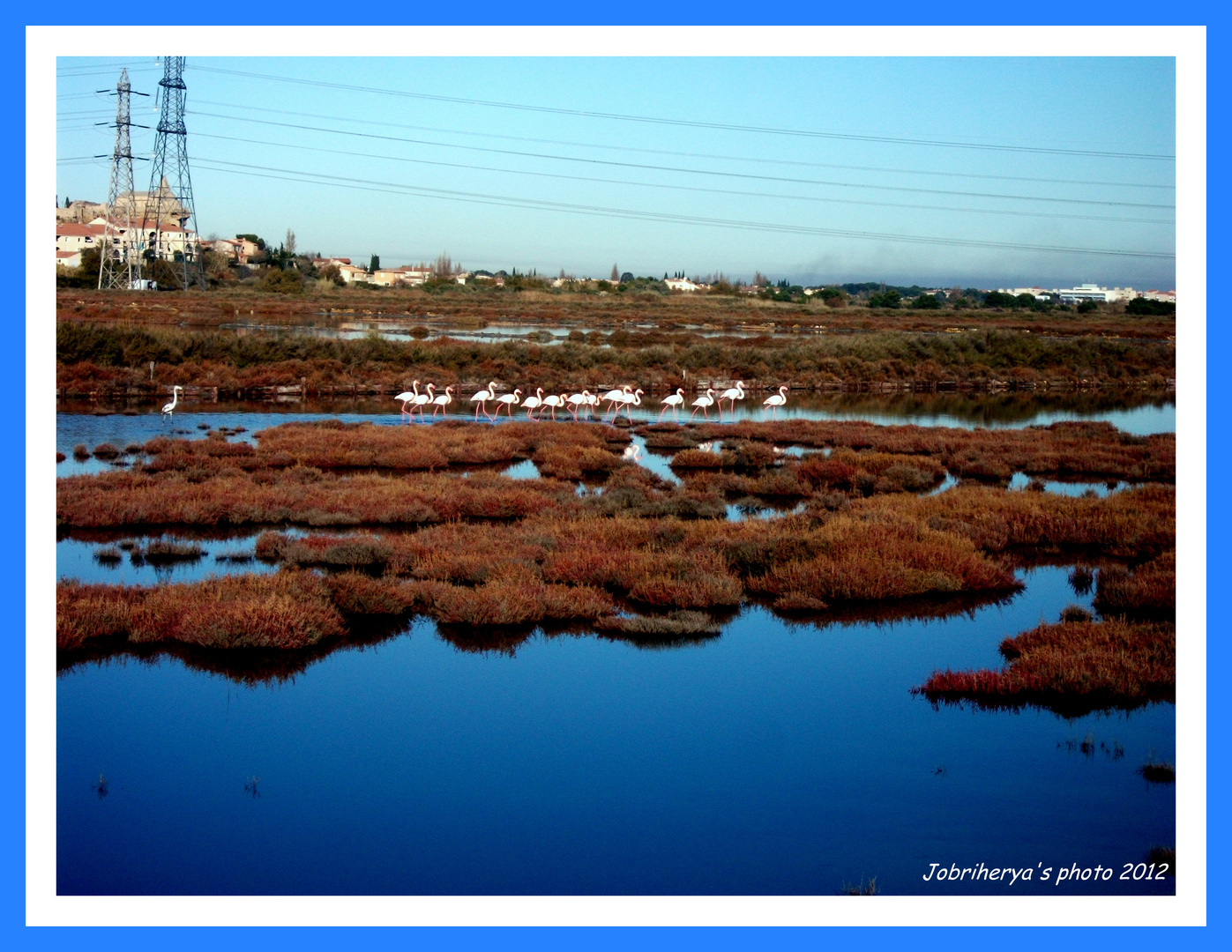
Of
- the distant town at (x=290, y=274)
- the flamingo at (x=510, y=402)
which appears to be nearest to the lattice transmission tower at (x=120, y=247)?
the distant town at (x=290, y=274)

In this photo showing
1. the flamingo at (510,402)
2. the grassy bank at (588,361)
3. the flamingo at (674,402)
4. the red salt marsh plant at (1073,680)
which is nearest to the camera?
the red salt marsh plant at (1073,680)

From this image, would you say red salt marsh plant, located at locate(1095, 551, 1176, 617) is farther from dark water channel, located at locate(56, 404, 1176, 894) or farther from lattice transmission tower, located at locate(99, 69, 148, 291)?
lattice transmission tower, located at locate(99, 69, 148, 291)

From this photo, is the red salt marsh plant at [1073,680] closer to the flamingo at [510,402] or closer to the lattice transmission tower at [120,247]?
the flamingo at [510,402]

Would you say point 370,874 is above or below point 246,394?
below

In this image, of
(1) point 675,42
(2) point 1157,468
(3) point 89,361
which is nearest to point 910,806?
(1) point 675,42

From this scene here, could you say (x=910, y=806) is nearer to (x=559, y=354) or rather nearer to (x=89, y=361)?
(x=89, y=361)

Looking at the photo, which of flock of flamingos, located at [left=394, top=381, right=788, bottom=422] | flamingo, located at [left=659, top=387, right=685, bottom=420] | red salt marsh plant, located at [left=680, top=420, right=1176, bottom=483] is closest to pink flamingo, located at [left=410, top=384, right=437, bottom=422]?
flock of flamingos, located at [left=394, top=381, right=788, bottom=422]
